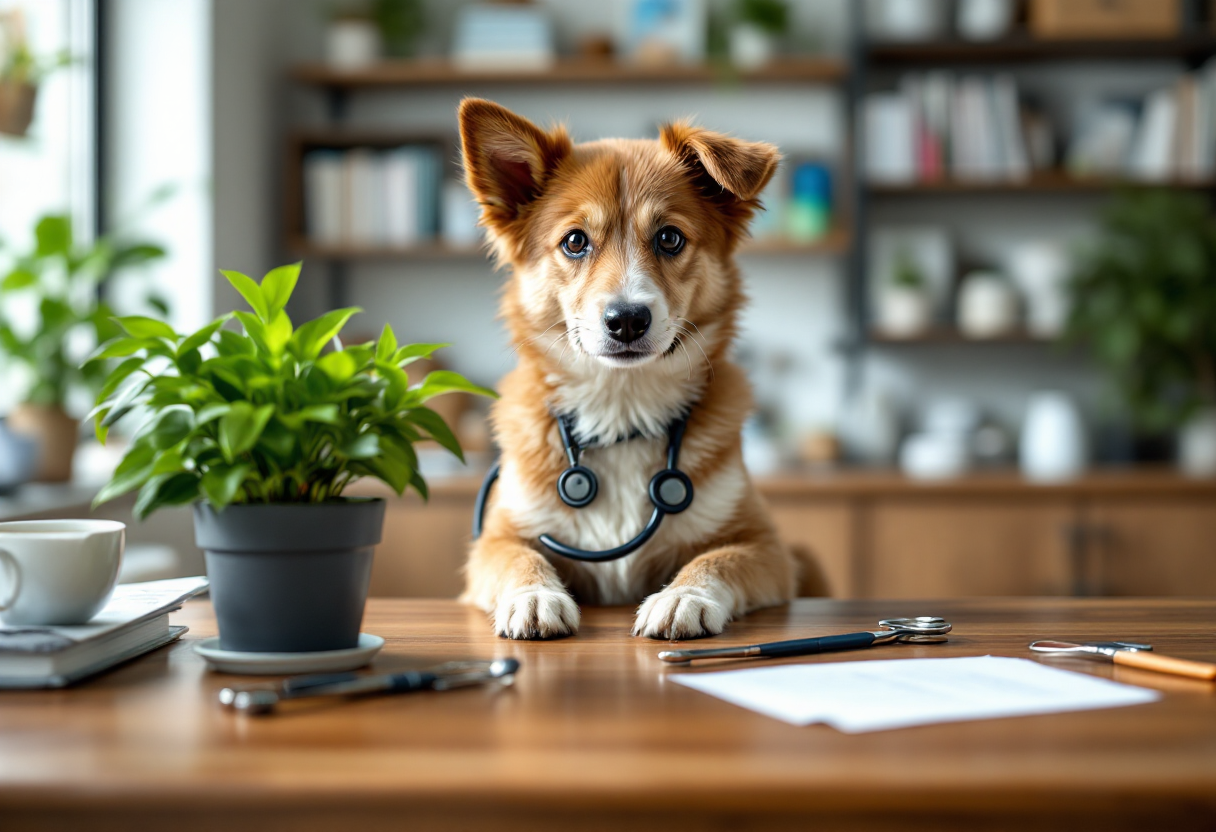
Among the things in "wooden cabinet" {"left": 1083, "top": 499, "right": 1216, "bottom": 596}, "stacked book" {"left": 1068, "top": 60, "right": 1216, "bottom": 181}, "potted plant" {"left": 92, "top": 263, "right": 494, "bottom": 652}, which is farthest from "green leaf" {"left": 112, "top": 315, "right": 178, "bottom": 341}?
"stacked book" {"left": 1068, "top": 60, "right": 1216, "bottom": 181}

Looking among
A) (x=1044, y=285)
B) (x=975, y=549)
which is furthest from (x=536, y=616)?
(x=1044, y=285)

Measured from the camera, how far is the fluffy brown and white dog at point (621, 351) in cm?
130

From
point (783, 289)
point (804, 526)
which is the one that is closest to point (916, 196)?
point (783, 289)

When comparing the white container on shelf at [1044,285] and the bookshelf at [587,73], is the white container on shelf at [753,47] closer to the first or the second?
the bookshelf at [587,73]

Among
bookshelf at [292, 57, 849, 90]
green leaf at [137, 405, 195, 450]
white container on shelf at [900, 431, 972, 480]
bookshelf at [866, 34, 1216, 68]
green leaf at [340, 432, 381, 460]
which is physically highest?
bookshelf at [866, 34, 1216, 68]

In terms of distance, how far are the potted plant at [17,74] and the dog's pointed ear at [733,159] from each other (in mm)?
2087

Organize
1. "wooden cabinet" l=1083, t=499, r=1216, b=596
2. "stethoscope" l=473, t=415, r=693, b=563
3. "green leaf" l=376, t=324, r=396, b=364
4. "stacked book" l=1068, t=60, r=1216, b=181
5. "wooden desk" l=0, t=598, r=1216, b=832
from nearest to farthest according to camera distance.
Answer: "wooden desk" l=0, t=598, r=1216, b=832 → "green leaf" l=376, t=324, r=396, b=364 → "stethoscope" l=473, t=415, r=693, b=563 → "wooden cabinet" l=1083, t=499, r=1216, b=596 → "stacked book" l=1068, t=60, r=1216, b=181

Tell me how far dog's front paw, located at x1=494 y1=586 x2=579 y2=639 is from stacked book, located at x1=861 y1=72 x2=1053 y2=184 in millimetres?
2976

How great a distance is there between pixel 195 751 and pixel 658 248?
979mm

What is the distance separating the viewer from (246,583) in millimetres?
866

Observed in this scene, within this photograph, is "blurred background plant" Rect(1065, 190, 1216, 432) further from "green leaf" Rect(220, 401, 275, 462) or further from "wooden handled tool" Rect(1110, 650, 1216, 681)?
"green leaf" Rect(220, 401, 275, 462)

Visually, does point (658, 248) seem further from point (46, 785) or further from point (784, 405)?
point (784, 405)

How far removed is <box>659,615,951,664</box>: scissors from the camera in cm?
92

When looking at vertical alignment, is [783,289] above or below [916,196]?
below
